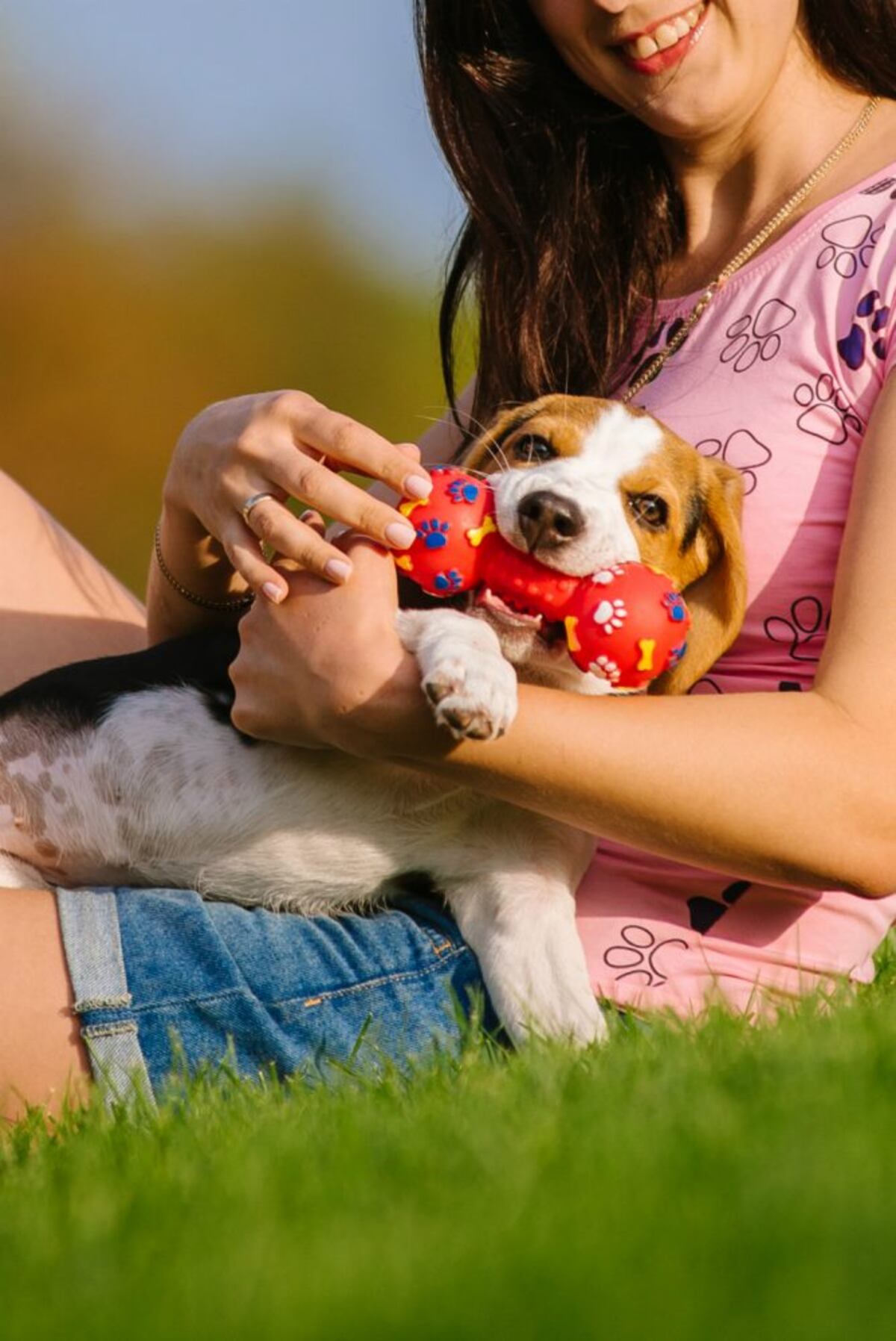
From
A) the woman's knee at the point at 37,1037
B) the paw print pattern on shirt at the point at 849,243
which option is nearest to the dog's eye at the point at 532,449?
the paw print pattern on shirt at the point at 849,243

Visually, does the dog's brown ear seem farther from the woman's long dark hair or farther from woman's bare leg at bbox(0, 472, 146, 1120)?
woman's bare leg at bbox(0, 472, 146, 1120)

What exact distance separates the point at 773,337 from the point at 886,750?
0.91 meters

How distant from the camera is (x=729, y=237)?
384cm

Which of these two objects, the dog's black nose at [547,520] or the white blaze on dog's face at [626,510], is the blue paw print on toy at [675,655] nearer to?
the white blaze on dog's face at [626,510]

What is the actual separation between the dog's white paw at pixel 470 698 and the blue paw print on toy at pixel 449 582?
1.18ft

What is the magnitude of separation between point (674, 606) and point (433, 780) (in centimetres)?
59

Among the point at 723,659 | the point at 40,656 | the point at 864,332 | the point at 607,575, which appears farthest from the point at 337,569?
the point at 40,656

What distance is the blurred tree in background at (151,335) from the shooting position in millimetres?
20016

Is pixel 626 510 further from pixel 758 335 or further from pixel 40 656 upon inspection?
pixel 40 656

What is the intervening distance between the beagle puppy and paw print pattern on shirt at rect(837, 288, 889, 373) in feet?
1.03

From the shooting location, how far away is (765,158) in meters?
3.79

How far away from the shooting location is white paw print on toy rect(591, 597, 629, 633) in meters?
3.03

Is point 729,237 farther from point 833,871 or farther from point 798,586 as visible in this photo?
point 833,871

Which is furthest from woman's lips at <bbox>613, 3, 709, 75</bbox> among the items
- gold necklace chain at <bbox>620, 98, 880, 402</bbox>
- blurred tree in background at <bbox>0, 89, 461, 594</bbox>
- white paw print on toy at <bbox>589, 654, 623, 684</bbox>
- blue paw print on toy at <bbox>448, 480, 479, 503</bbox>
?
blurred tree in background at <bbox>0, 89, 461, 594</bbox>
